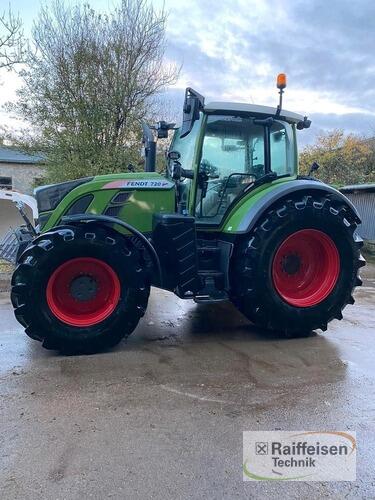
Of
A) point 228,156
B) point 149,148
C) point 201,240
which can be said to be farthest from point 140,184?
point 149,148

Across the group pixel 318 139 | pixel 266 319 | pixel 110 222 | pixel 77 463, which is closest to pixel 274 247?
pixel 266 319

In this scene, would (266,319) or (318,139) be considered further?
(318,139)

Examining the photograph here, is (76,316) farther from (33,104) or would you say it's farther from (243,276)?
(33,104)

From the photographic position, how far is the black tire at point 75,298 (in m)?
3.58

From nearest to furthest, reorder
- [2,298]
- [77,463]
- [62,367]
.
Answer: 1. [77,463]
2. [62,367]
3. [2,298]

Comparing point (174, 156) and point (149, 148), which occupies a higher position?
point (149, 148)

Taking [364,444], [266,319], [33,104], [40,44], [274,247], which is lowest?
[364,444]

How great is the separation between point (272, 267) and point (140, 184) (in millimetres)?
1541

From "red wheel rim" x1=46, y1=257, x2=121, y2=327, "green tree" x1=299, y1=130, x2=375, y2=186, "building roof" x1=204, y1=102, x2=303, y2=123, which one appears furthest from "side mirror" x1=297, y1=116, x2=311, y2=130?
"green tree" x1=299, y1=130, x2=375, y2=186

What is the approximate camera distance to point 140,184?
4.22 m

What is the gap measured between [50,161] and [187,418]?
10.2 metres

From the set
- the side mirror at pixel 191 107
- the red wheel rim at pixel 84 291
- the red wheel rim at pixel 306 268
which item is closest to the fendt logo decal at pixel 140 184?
the side mirror at pixel 191 107

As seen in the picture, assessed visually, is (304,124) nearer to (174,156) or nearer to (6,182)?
(174,156)

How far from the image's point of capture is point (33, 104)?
11.4 meters
